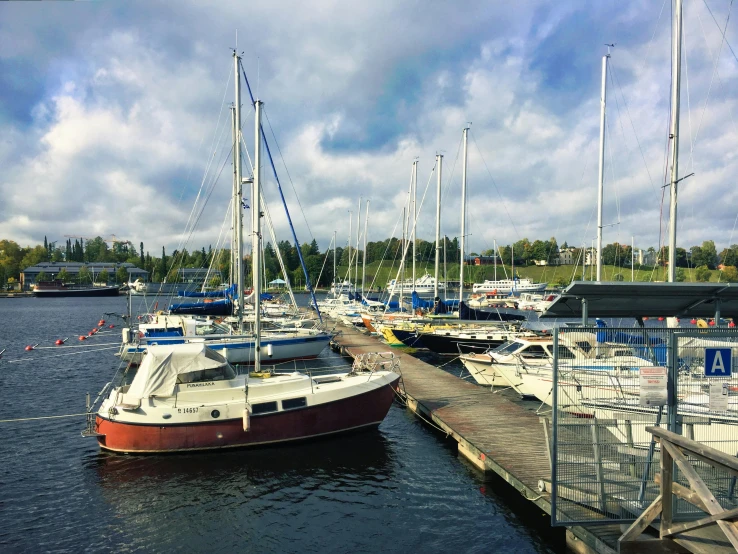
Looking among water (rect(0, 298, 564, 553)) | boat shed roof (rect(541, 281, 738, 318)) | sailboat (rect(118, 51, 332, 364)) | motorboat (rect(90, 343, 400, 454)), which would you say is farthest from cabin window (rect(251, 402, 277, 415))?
sailboat (rect(118, 51, 332, 364))

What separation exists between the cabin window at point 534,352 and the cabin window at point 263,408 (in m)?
12.2

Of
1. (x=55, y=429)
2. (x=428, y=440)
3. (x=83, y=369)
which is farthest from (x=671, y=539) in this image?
(x=83, y=369)

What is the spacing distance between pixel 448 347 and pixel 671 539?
1076 inches

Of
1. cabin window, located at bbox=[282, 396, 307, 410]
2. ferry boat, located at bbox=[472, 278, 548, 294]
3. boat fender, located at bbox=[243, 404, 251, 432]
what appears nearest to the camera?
boat fender, located at bbox=[243, 404, 251, 432]

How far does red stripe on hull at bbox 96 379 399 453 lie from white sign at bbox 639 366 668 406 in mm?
10137

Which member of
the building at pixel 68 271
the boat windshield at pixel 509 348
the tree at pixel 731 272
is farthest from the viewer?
the building at pixel 68 271

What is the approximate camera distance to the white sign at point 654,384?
854 centimetres

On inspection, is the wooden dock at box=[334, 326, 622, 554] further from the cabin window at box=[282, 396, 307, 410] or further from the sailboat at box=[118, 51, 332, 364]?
the sailboat at box=[118, 51, 332, 364]

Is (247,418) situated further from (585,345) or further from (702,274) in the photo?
(702,274)

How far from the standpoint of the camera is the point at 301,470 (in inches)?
603

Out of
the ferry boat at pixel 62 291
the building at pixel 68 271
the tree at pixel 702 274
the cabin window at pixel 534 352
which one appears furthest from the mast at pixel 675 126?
the building at pixel 68 271

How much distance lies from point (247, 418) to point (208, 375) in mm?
1922

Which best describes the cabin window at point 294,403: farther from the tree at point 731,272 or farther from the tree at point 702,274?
the tree at point 702,274

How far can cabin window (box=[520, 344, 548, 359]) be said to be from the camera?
24.1 m
